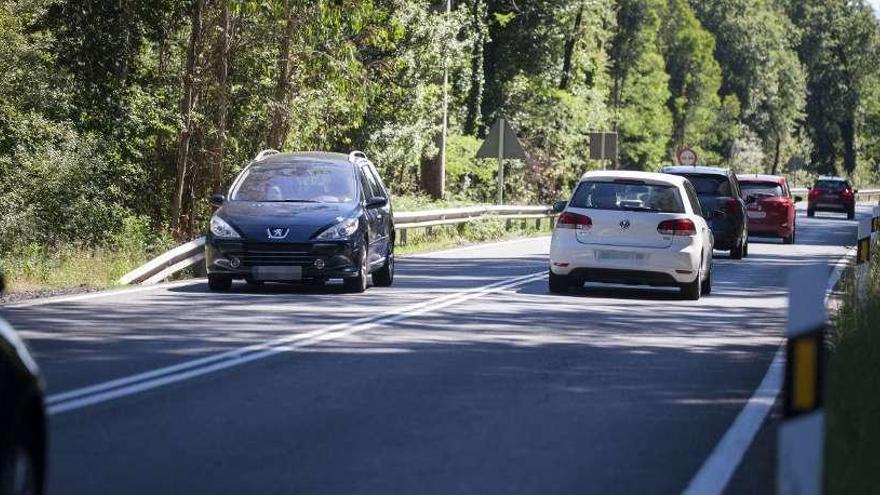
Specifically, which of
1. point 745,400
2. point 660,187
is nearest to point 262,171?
point 660,187

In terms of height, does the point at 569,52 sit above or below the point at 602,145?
above

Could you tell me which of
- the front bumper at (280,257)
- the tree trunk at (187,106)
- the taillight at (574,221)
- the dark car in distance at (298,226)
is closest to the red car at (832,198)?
the tree trunk at (187,106)

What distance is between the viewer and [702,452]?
8766 millimetres

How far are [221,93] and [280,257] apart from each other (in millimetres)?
14598

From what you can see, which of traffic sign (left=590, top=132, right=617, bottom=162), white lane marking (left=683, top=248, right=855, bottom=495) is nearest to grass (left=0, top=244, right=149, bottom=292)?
white lane marking (left=683, top=248, right=855, bottom=495)

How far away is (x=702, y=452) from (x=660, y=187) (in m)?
12.2

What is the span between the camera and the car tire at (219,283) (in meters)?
19.4

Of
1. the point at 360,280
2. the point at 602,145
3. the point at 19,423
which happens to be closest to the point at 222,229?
the point at 360,280

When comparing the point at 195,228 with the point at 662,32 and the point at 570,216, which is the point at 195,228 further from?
the point at 662,32

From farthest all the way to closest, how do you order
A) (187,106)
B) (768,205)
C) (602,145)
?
1. (602,145)
2. (768,205)
3. (187,106)

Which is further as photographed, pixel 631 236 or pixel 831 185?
pixel 831 185

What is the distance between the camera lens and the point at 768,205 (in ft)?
128

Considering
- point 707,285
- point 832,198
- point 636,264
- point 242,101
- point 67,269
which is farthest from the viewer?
point 832,198

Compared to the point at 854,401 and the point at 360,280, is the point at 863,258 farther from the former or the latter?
the point at 854,401
